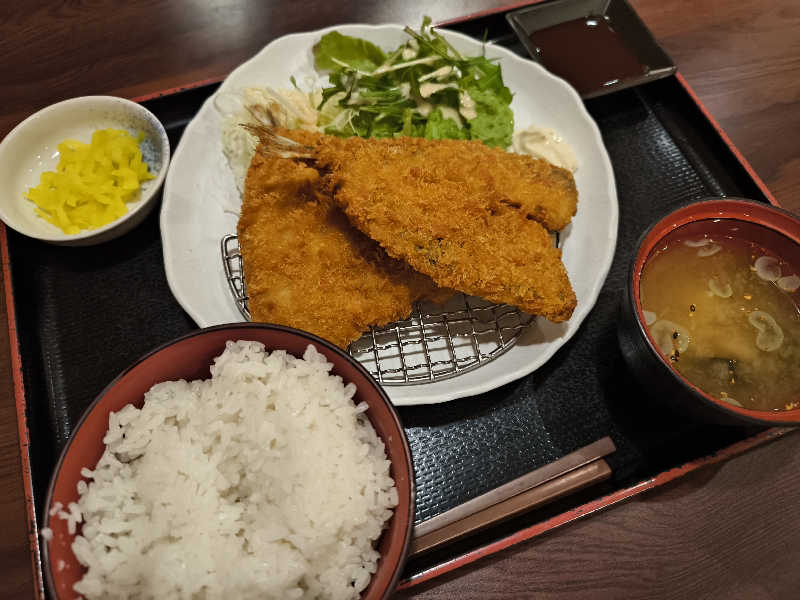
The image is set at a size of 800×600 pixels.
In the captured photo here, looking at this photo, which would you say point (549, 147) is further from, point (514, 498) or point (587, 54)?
point (514, 498)

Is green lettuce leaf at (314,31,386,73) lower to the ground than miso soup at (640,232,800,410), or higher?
higher

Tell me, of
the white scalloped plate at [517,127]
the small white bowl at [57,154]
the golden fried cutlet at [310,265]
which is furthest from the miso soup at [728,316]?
the small white bowl at [57,154]

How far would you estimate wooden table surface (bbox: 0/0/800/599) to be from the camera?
1742 mm

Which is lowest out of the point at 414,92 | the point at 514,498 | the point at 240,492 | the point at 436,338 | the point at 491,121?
the point at 514,498

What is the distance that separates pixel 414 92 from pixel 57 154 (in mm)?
1743

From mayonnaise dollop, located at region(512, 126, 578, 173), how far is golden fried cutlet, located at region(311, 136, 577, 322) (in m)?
0.23

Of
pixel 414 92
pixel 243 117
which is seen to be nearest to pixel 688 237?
pixel 414 92

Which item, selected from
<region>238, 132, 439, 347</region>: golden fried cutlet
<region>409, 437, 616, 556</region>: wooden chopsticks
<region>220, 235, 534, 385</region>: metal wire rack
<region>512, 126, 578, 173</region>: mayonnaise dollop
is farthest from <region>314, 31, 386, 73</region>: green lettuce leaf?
<region>409, 437, 616, 556</region>: wooden chopsticks

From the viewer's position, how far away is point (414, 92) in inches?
101

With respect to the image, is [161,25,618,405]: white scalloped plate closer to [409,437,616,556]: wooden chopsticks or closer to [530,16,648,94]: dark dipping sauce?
[530,16,648,94]: dark dipping sauce

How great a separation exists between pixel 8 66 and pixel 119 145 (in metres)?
1.02

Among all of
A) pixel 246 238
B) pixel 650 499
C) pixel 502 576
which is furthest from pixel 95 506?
pixel 650 499

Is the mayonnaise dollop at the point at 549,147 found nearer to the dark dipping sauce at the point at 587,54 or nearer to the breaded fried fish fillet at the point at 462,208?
the breaded fried fish fillet at the point at 462,208

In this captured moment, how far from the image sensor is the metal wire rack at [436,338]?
2014mm
